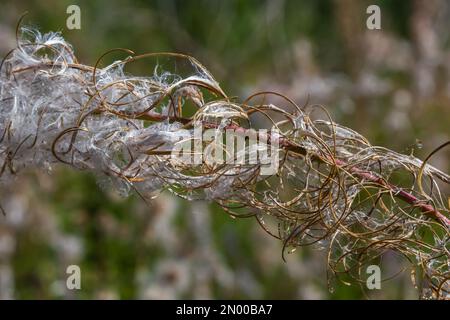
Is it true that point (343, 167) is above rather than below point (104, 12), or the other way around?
below

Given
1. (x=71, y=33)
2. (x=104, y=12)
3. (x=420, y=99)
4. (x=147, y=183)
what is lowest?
(x=147, y=183)

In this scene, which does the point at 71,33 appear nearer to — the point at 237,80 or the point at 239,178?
the point at 237,80

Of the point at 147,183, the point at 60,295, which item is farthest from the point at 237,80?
the point at 147,183

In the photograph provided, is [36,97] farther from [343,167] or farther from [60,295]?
[60,295]

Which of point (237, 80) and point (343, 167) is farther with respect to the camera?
point (237, 80)
